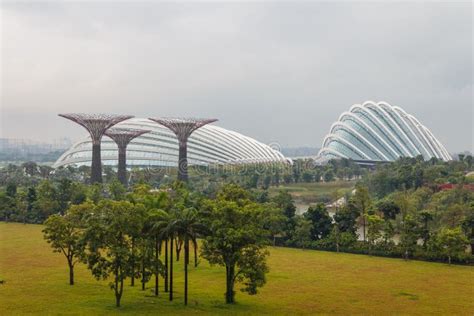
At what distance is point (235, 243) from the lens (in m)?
30.1

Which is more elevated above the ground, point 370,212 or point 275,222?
point 370,212

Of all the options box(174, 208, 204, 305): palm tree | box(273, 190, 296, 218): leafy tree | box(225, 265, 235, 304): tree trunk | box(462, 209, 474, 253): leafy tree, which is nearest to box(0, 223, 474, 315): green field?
box(225, 265, 235, 304): tree trunk

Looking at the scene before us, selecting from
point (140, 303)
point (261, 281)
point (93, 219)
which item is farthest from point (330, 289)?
point (93, 219)

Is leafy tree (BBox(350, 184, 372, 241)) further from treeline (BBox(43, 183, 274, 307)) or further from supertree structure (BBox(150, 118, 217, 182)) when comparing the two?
supertree structure (BBox(150, 118, 217, 182))

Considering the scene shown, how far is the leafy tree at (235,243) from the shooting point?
1179 inches

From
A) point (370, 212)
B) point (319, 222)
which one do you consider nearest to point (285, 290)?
point (319, 222)

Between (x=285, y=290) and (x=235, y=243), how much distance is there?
6.44m

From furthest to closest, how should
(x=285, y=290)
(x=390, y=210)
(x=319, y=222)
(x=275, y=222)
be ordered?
(x=390, y=210)
(x=319, y=222)
(x=275, y=222)
(x=285, y=290)

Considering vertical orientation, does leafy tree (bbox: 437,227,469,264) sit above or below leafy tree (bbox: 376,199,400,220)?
below

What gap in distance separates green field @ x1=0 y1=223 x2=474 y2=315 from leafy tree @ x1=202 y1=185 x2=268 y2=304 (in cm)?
168

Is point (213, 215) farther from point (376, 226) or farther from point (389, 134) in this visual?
point (389, 134)

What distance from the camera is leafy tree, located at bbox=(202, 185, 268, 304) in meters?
30.0

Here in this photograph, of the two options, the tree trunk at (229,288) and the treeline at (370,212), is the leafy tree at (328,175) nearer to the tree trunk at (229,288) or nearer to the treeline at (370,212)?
the treeline at (370,212)

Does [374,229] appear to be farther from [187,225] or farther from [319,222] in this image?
[187,225]
